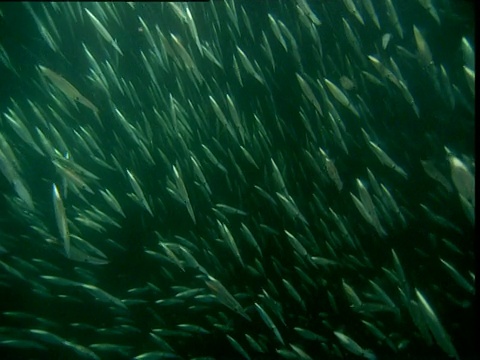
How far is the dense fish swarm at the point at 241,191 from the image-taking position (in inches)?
175

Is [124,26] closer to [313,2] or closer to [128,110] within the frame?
[128,110]

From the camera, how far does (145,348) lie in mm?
4770

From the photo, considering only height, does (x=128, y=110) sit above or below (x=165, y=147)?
above

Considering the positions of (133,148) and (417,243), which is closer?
(417,243)

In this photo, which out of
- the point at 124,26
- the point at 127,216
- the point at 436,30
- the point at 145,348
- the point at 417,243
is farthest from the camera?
the point at 124,26

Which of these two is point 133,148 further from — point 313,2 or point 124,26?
point 313,2

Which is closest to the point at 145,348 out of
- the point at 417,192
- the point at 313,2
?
the point at 417,192

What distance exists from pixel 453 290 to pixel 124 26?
692 centimetres

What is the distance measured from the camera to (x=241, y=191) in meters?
6.11

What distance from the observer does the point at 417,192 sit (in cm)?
564

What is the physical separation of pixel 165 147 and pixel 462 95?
15.6 ft

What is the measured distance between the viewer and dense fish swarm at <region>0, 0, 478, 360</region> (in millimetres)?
4434

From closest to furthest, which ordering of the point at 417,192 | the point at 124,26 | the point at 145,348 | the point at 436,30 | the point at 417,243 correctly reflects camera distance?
1. the point at 145,348
2. the point at 417,243
3. the point at 417,192
4. the point at 436,30
5. the point at 124,26

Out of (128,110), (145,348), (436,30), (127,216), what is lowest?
(145,348)
